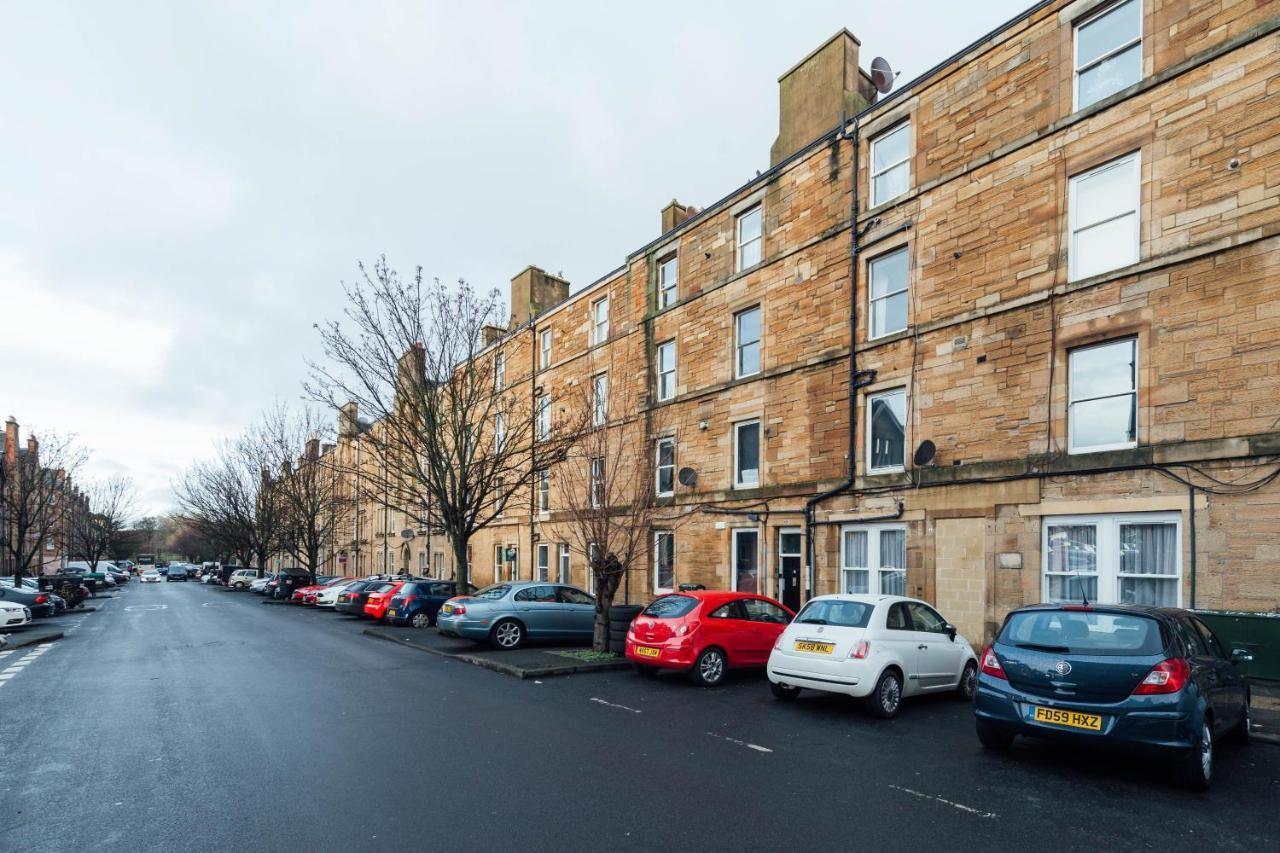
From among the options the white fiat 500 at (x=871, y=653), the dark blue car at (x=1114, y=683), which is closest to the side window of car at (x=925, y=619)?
the white fiat 500 at (x=871, y=653)

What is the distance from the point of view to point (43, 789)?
250 inches

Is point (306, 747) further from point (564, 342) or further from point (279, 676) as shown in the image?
point (564, 342)

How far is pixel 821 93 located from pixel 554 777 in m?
17.5

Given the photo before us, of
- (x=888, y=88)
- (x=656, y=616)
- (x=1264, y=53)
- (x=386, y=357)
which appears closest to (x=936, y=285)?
(x=1264, y=53)

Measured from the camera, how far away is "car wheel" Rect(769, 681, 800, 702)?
1052 cm

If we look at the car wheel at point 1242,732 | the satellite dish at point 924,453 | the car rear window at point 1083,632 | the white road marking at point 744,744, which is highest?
the satellite dish at point 924,453

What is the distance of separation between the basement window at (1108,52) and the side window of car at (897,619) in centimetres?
934

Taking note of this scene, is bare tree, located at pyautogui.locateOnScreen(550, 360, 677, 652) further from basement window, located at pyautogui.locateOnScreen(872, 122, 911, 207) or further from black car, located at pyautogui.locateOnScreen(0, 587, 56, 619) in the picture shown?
black car, located at pyautogui.locateOnScreen(0, 587, 56, 619)

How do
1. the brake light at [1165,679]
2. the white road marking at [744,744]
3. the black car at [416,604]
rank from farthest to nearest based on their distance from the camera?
the black car at [416,604] → the white road marking at [744,744] → the brake light at [1165,679]

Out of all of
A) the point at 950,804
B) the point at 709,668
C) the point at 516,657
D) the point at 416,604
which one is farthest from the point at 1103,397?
the point at 416,604

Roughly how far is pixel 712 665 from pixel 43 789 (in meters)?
8.32

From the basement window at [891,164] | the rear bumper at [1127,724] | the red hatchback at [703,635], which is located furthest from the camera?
the basement window at [891,164]

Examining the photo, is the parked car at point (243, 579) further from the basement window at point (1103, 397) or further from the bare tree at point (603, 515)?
the basement window at point (1103, 397)

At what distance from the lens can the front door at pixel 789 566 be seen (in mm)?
17812
